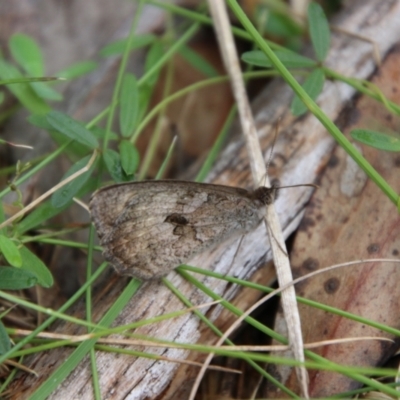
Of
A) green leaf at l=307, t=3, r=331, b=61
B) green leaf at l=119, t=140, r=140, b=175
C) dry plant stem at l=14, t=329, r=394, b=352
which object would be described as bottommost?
dry plant stem at l=14, t=329, r=394, b=352

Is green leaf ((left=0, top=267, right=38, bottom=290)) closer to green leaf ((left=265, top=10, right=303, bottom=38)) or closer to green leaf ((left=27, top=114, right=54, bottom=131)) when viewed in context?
green leaf ((left=27, top=114, right=54, bottom=131))

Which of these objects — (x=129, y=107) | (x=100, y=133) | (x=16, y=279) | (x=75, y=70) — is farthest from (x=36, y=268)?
(x=75, y=70)

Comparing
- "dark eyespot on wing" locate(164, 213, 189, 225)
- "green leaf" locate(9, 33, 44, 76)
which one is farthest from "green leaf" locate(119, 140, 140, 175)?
"green leaf" locate(9, 33, 44, 76)

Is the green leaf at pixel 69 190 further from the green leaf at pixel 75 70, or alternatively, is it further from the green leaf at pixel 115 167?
the green leaf at pixel 75 70

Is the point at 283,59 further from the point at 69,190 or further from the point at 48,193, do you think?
the point at 48,193

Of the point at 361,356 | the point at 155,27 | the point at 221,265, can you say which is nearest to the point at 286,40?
the point at 155,27

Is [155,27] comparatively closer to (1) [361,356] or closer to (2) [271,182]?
(2) [271,182]
